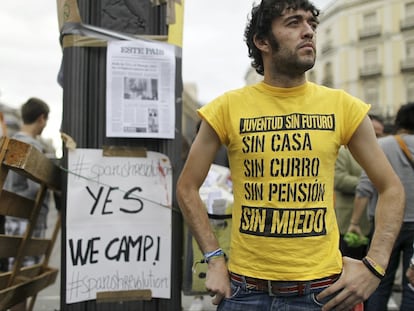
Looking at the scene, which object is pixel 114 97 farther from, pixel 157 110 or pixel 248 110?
pixel 248 110

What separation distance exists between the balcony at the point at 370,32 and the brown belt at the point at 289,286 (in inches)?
2128

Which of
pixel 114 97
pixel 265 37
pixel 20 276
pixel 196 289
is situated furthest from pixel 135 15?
pixel 20 276

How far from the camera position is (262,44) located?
2.16 m

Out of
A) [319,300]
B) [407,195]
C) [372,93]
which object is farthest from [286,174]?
Result: [372,93]

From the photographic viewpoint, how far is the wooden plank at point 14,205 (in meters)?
2.86

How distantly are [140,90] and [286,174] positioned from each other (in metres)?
1.30

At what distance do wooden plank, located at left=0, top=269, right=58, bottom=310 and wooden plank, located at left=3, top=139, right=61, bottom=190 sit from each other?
66cm

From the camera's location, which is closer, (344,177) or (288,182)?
(288,182)

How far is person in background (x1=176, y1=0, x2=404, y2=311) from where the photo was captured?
6.31 feet

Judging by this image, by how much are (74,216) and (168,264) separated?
0.62 meters

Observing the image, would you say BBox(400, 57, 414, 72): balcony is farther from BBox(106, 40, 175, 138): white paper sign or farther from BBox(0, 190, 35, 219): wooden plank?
BBox(0, 190, 35, 219): wooden plank

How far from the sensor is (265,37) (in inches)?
83.8

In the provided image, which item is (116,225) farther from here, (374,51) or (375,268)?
(374,51)

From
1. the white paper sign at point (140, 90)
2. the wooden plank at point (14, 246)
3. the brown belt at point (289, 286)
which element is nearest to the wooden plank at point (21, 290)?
the wooden plank at point (14, 246)
